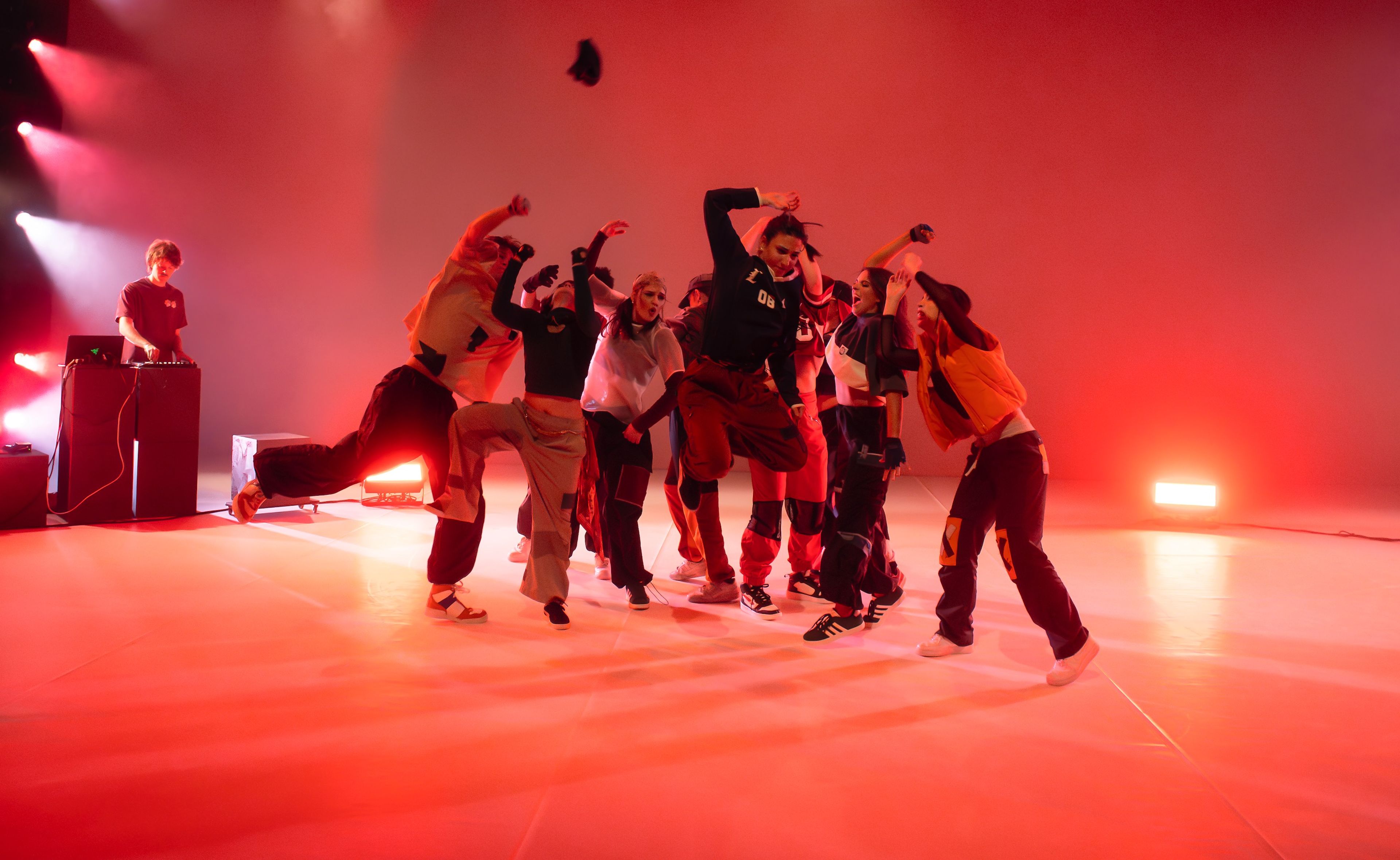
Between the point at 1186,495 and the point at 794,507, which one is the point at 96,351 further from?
the point at 1186,495

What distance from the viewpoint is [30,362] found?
8164 mm

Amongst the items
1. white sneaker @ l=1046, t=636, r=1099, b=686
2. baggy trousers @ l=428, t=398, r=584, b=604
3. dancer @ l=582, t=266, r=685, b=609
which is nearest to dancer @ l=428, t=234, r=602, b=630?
baggy trousers @ l=428, t=398, r=584, b=604

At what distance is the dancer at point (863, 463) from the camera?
351cm

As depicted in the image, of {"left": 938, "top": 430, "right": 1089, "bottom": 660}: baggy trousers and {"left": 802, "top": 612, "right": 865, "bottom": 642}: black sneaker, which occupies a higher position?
{"left": 938, "top": 430, "right": 1089, "bottom": 660}: baggy trousers

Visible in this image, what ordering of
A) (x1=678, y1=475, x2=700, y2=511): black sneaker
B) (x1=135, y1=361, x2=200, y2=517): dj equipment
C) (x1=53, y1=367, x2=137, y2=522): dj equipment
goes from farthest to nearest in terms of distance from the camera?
(x1=135, y1=361, x2=200, y2=517): dj equipment, (x1=53, y1=367, x2=137, y2=522): dj equipment, (x1=678, y1=475, x2=700, y2=511): black sneaker

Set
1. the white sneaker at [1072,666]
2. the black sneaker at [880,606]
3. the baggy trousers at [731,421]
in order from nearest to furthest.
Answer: the white sneaker at [1072,666]
the baggy trousers at [731,421]
the black sneaker at [880,606]

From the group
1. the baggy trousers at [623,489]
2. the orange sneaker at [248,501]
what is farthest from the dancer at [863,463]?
the orange sneaker at [248,501]

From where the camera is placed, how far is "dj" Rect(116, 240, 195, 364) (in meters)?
5.91

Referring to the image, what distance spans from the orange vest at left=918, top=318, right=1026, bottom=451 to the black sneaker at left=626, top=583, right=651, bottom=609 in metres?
1.44

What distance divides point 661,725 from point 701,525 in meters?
1.49

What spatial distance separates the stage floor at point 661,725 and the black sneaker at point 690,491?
0.46 meters

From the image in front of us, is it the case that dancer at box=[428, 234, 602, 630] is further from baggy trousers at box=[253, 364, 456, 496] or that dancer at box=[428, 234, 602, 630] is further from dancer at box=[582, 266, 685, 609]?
dancer at box=[582, 266, 685, 609]

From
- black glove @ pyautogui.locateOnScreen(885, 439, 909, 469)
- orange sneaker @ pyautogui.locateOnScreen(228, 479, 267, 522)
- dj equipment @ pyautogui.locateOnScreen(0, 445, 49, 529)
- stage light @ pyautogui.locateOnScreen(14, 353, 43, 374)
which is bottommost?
dj equipment @ pyautogui.locateOnScreen(0, 445, 49, 529)

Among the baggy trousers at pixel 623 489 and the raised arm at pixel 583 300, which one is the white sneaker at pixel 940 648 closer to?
the baggy trousers at pixel 623 489
